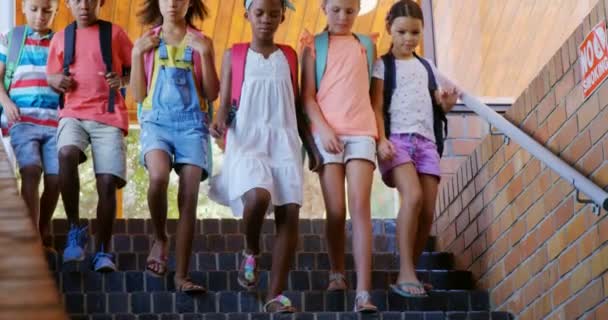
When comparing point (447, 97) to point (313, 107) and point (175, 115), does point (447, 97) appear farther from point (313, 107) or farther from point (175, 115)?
point (175, 115)

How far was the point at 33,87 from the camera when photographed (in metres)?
5.18

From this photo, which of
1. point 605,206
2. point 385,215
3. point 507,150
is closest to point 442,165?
point 385,215

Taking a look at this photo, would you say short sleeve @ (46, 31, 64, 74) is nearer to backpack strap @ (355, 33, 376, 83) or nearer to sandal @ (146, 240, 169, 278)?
sandal @ (146, 240, 169, 278)

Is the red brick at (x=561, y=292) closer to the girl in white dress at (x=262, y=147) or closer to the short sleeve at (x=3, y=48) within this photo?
the girl in white dress at (x=262, y=147)

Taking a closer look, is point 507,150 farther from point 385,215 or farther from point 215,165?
point 215,165

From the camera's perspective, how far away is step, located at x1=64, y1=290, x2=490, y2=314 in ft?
14.5

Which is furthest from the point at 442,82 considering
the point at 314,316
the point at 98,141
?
the point at 98,141

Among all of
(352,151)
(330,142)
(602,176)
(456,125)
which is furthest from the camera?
(456,125)

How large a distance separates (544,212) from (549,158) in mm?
448

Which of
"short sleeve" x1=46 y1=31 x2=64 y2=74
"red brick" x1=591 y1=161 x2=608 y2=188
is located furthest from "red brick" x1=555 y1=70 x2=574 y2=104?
"short sleeve" x1=46 y1=31 x2=64 y2=74

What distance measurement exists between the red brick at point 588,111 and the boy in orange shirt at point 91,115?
6.27 ft

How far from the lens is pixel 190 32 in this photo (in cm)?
489

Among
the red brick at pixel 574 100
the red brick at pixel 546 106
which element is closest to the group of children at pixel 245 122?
the red brick at pixel 546 106

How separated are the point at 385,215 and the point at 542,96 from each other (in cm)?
266
